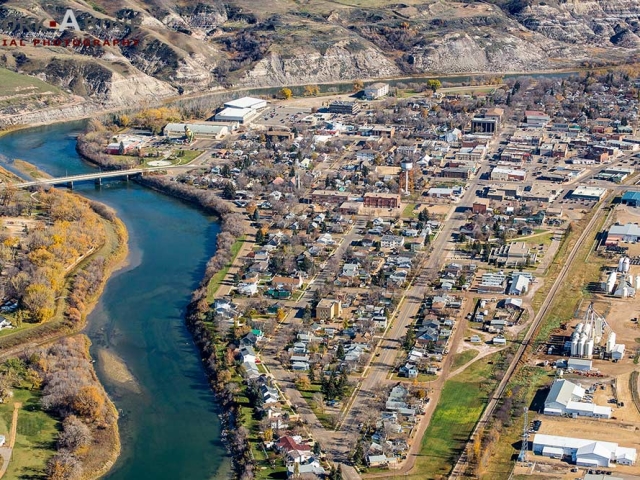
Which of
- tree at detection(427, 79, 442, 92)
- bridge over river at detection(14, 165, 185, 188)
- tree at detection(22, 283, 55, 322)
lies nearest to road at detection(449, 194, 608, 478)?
tree at detection(22, 283, 55, 322)

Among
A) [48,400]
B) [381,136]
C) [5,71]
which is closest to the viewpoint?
[48,400]

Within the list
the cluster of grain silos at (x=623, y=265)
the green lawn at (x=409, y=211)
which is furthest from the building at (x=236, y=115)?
the cluster of grain silos at (x=623, y=265)

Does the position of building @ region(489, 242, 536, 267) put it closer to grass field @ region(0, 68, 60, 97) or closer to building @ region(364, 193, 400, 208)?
building @ region(364, 193, 400, 208)

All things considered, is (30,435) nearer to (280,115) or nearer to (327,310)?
(327,310)

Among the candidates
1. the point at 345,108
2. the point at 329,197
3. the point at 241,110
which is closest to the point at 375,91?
the point at 345,108

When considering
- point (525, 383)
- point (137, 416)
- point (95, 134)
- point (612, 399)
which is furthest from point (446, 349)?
point (95, 134)

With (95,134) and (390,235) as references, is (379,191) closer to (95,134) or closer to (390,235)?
(390,235)
